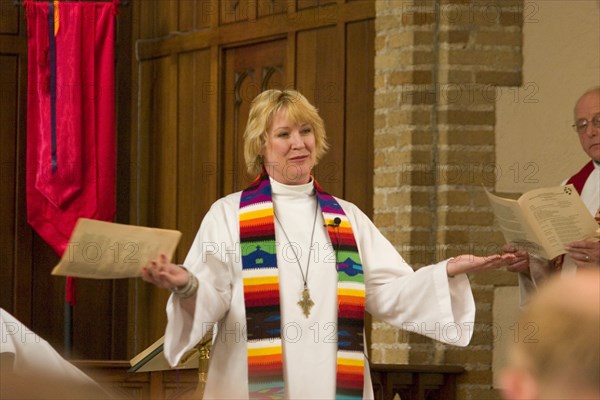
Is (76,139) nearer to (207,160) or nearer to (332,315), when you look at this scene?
(207,160)

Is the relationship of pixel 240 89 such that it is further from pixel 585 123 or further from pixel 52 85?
pixel 585 123

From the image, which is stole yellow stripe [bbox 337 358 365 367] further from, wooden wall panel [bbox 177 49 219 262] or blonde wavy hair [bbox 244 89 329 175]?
wooden wall panel [bbox 177 49 219 262]

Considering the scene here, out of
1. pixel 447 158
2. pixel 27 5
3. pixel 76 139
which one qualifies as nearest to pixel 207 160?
pixel 76 139

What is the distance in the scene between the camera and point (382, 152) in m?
5.97


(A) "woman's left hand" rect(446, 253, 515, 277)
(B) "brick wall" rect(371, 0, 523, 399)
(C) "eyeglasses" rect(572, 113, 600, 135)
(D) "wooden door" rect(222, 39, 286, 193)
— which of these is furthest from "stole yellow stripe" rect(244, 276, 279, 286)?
(D) "wooden door" rect(222, 39, 286, 193)

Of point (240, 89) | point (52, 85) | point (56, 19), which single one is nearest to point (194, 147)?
point (240, 89)

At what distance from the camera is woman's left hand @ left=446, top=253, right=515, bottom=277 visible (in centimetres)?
358

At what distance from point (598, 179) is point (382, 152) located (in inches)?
70.6

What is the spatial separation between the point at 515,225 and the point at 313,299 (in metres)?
0.76

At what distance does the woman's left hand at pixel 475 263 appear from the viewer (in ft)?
11.8

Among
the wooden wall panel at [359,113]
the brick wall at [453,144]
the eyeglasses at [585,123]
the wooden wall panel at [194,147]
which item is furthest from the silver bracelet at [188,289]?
the wooden wall panel at [194,147]

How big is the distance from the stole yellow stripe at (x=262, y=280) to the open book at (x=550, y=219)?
84cm

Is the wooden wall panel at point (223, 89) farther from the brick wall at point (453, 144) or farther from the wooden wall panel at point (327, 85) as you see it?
the brick wall at point (453, 144)

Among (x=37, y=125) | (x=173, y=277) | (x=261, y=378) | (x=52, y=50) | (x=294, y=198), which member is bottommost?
(x=261, y=378)
